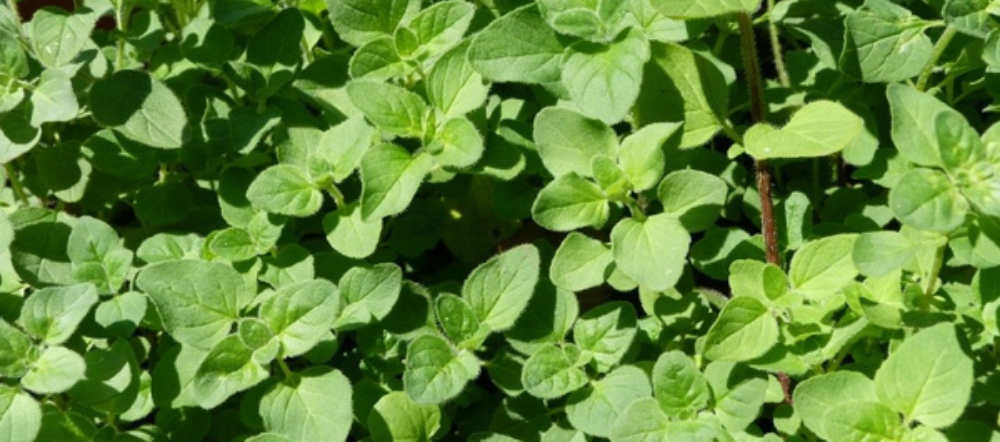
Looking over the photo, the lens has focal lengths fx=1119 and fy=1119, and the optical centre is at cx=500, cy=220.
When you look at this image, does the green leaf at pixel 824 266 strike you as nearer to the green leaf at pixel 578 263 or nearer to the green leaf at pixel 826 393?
the green leaf at pixel 826 393

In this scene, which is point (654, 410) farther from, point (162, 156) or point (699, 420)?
point (162, 156)

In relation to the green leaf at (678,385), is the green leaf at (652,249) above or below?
above

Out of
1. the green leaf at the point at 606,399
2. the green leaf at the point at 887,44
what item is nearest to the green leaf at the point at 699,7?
the green leaf at the point at 887,44

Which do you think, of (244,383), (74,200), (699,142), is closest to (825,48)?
(699,142)

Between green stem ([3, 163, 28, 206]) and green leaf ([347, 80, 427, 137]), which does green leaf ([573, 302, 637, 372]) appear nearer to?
green leaf ([347, 80, 427, 137])

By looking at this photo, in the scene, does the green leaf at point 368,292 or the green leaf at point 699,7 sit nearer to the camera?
the green leaf at point 699,7
